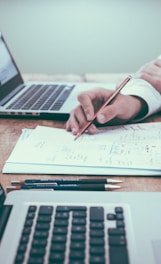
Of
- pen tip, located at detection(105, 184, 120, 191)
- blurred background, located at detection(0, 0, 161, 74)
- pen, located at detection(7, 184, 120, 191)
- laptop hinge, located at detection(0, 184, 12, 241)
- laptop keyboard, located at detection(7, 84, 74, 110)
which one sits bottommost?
blurred background, located at detection(0, 0, 161, 74)

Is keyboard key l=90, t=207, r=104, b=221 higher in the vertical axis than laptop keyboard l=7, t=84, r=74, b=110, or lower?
higher

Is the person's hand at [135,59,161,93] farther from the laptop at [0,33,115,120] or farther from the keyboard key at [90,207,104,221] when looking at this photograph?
the keyboard key at [90,207,104,221]

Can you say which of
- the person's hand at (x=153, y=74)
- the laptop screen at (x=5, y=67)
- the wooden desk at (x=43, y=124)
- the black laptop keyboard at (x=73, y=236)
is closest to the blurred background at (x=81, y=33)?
the wooden desk at (x=43, y=124)

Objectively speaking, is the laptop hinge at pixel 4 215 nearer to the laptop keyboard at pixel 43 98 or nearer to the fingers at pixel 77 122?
the fingers at pixel 77 122

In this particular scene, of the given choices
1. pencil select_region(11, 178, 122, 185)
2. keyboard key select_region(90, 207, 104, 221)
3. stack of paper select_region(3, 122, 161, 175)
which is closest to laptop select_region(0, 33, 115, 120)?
stack of paper select_region(3, 122, 161, 175)

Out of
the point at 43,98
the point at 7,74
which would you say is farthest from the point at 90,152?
the point at 7,74

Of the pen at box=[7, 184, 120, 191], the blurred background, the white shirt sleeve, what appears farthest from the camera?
the blurred background

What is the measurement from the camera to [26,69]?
→ 192cm

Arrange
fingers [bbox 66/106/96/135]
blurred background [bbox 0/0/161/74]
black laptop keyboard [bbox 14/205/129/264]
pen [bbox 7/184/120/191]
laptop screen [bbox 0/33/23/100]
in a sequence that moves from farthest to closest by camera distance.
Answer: blurred background [bbox 0/0/161/74], laptop screen [bbox 0/33/23/100], fingers [bbox 66/106/96/135], pen [bbox 7/184/120/191], black laptop keyboard [bbox 14/205/129/264]

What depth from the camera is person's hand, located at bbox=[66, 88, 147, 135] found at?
73 cm

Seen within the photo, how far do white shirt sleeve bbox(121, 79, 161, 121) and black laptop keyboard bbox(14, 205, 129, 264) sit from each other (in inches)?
16.9

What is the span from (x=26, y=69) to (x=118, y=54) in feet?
1.66

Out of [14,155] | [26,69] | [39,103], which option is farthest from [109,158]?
[26,69]

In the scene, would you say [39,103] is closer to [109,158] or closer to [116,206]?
[109,158]
